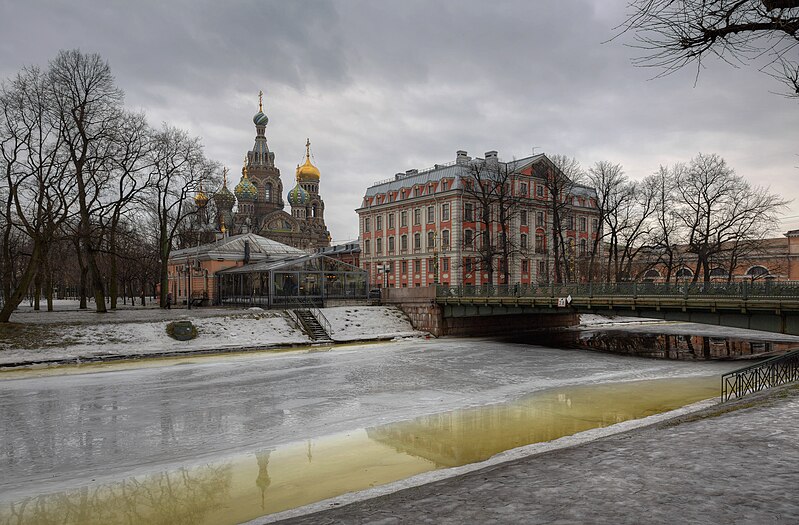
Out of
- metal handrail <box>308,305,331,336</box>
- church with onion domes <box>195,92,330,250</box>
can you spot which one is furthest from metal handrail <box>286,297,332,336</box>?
church with onion domes <box>195,92,330,250</box>

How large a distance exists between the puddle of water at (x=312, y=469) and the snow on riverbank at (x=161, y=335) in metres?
19.2

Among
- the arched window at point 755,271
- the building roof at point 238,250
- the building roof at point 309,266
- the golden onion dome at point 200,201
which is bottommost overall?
the arched window at point 755,271

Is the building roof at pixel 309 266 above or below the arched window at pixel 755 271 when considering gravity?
above

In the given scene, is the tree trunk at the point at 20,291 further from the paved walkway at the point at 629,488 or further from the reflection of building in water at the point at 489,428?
the paved walkway at the point at 629,488

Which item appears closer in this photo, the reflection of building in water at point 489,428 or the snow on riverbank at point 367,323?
the reflection of building in water at point 489,428

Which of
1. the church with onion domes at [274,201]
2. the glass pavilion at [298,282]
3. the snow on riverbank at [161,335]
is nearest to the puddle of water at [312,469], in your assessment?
the snow on riverbank at [161,335]

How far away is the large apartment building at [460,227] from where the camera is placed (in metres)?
59.2

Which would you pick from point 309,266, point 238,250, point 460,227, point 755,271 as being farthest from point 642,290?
point 755,271

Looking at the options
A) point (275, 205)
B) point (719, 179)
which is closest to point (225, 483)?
point (719, 179)

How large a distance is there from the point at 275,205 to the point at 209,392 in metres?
107

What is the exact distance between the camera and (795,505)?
6.19m

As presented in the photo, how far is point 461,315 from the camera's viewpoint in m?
40.6

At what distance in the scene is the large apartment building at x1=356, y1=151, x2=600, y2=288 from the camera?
5925 cm

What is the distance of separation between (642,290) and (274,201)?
10322cm
